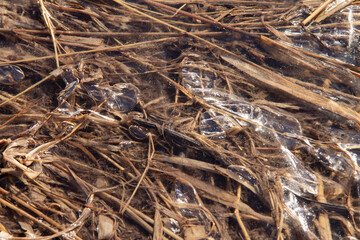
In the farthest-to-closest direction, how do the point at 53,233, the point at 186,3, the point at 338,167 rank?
the point at 186,3, the point at 338,167, the point at 53,233

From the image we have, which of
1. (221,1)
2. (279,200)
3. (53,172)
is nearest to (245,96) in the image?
(279,200)

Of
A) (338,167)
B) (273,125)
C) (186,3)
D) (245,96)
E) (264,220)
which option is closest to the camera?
(264,220)

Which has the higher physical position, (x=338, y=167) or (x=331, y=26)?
(x=331, y=26)

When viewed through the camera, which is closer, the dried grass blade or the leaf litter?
the leaf litter

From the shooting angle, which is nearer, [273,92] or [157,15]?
[273,92]

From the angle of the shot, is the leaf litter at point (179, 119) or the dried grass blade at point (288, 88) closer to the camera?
the leaf litter at point (179, 119)

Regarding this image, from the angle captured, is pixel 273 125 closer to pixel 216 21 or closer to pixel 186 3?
pixel 216 21

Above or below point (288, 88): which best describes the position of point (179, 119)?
below

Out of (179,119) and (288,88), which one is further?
(288,88)
